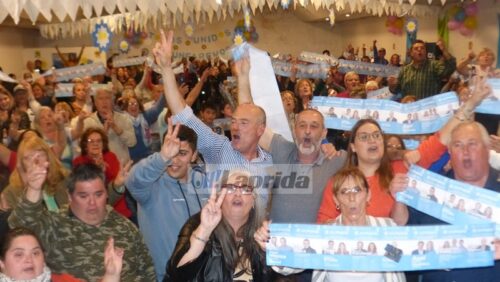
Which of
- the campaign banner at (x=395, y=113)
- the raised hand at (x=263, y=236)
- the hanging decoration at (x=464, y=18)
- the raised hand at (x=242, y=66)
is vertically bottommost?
the raised hand at (x=263, y=236)

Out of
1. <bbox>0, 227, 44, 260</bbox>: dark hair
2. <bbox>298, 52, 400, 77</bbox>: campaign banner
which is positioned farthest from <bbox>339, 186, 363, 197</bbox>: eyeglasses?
<bbox>298, 52, 400, 77</bbox>: campaign banner

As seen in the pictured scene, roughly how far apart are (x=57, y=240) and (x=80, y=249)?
0.13 m

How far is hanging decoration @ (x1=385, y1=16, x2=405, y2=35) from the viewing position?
16.5 m

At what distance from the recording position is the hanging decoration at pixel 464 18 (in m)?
14.0

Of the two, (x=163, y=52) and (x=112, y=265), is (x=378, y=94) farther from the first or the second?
(x=112, y=265)

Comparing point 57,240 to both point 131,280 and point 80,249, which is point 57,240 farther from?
point 131,280

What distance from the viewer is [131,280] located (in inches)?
129

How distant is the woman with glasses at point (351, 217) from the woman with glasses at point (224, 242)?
11cm

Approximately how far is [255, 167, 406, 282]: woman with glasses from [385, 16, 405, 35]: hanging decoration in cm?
1421

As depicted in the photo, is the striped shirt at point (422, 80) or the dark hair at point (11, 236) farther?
the striped shirt at point (422, 80)

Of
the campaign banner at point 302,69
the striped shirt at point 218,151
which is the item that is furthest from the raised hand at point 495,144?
the campaign banner at point 302,69

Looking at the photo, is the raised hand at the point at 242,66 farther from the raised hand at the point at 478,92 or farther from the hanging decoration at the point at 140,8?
the raised hand at the point at 478,92

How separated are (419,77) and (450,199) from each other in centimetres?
519

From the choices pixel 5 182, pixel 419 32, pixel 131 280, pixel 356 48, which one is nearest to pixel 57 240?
pixel 131 280
